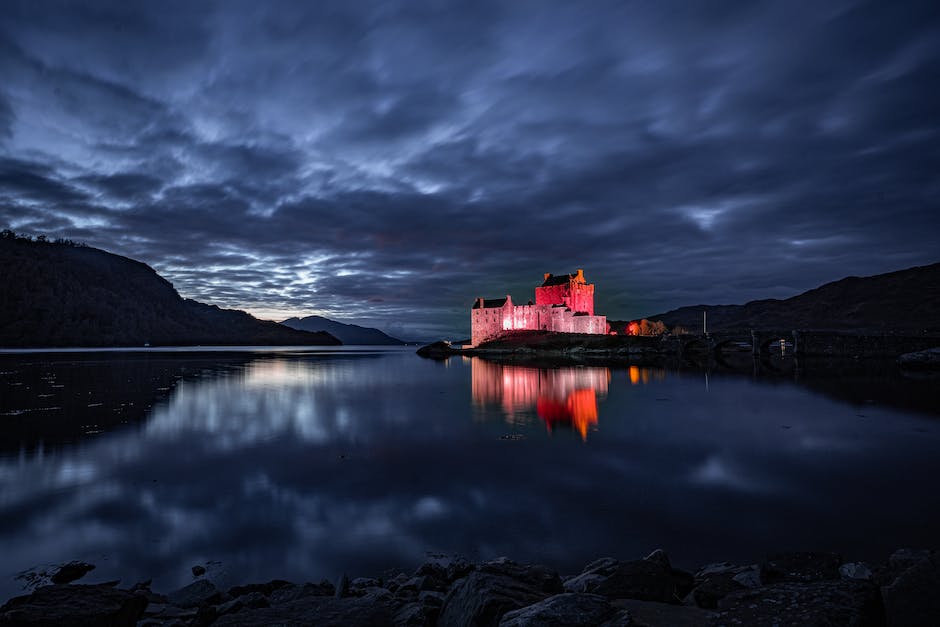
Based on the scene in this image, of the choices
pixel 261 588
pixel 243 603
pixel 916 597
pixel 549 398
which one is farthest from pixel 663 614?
pixel 549 398

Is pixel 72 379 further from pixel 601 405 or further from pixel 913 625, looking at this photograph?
pixel 913 625

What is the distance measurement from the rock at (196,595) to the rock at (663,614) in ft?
18.9

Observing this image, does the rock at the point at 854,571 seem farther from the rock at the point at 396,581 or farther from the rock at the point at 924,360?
the rock at the point at 924,360

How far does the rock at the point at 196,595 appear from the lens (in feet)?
21.8

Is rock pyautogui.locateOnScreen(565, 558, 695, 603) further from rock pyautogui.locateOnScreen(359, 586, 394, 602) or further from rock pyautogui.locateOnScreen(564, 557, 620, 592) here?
rock pyautogui.locateOnScreen(359, 586, 394, 602)

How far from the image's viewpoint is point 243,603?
6.30 metres

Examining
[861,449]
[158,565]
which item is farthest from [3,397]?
[861,449]

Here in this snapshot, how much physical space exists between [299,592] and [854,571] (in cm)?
818

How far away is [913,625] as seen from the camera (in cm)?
388

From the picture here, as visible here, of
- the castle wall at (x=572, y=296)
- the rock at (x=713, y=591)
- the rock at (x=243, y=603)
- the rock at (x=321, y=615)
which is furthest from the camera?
the castle wall at (x=572, y=296)

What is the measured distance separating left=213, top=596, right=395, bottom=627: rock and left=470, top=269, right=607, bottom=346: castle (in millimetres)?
112238

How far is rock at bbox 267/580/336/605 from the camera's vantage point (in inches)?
256

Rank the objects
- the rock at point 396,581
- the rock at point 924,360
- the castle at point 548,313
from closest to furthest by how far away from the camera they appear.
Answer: the rock at point 396,581 < the rock at point 924,360 < the castle at point 548,313

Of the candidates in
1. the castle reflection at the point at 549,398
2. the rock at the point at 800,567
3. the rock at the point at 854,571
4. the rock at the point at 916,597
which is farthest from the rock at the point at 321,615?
the castle reflection at the point at 549,398
